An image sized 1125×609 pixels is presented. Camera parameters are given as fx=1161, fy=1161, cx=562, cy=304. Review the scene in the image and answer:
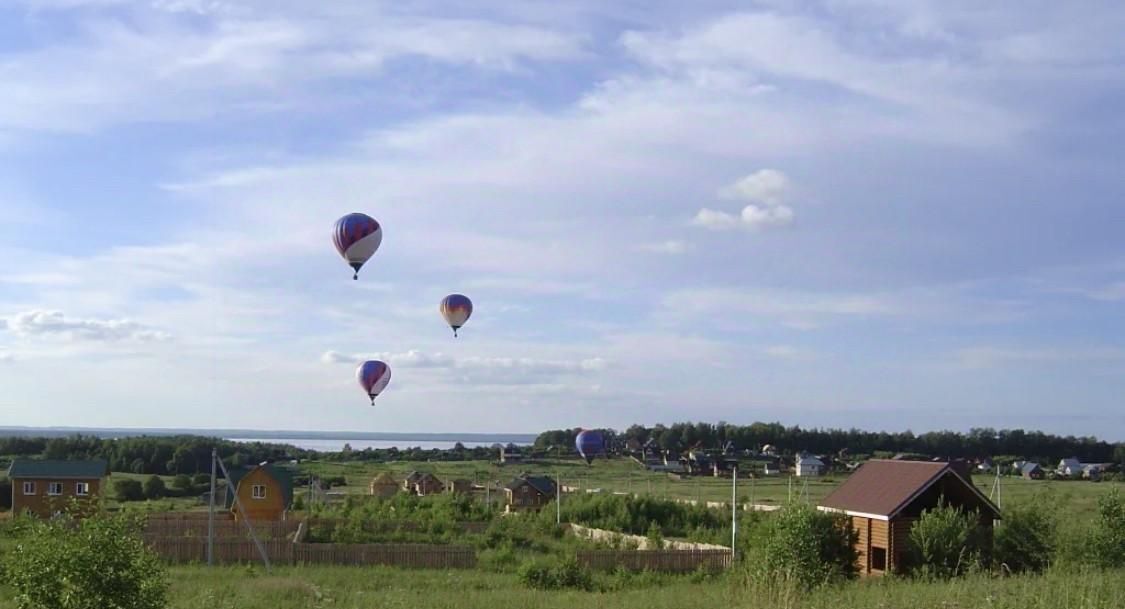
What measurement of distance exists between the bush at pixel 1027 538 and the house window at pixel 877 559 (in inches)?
106

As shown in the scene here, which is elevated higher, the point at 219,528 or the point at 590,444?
the point at 590,444

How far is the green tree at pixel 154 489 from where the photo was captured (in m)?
A: 73.4

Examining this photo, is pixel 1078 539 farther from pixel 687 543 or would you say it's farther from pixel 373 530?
pixel 373 530

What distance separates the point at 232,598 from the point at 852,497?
639 inches

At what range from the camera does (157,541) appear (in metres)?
32.1

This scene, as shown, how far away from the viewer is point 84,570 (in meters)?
11.9

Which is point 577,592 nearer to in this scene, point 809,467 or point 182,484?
point 182,484

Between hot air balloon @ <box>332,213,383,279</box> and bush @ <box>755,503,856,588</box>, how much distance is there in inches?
637

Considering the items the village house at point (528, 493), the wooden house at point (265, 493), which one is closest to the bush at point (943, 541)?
the wooden house at point (265, 493)

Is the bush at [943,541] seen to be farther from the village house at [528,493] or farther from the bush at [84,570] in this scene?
the village house at [528,493]

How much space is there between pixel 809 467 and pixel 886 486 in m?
77.7

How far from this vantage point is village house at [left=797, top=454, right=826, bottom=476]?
102356mm

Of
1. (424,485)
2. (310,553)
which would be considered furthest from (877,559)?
(424,485)

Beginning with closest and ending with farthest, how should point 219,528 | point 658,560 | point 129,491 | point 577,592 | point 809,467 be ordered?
point 577,592 → point 658,560 → point 219,528 → point 129,491 → point 809,467
